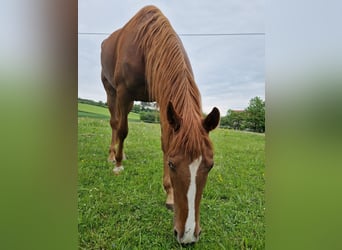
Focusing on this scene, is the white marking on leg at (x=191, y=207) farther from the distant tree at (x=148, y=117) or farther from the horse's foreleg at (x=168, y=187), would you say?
the distant tree at (x=148, y=117)

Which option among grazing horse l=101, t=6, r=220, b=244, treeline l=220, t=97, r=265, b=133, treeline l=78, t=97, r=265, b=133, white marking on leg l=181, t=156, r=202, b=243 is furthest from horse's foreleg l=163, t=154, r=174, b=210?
treeline l=220, t=97, r=265, b=133

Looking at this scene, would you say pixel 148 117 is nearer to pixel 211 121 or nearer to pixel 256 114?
pixel 211 121

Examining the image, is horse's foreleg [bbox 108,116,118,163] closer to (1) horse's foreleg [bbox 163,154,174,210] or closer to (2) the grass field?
(2) the grass field

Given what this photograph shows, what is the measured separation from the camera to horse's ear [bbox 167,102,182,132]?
4.27ft

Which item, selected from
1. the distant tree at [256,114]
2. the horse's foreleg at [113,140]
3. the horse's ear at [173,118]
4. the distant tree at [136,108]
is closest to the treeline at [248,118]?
the distant tree at [256,114]

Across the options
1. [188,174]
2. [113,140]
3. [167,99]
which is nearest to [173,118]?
[167,99]

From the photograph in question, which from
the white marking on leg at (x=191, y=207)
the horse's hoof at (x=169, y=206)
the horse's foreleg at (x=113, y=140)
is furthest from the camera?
the horse's foreleg at (x=113, y=140)

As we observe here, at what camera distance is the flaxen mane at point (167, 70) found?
134 cm

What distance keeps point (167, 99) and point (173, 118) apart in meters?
0.13

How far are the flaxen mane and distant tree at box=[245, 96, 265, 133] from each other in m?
0.23

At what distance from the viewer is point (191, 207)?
129 centimetres
